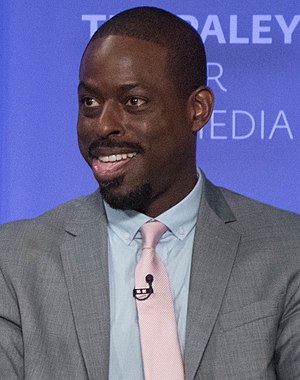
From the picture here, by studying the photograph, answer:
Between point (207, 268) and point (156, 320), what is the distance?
0.16 metres

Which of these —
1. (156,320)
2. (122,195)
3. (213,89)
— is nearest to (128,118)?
(122,195)

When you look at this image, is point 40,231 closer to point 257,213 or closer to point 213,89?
point 257,213

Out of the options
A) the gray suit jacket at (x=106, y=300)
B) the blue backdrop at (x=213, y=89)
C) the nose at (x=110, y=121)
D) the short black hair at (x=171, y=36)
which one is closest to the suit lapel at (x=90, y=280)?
the gray suit jacket at (x=106, y=300)

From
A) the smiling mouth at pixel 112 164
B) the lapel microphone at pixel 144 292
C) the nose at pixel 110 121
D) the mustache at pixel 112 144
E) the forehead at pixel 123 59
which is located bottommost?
the lapel microphone at pixel 144 292

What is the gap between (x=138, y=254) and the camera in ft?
7.41

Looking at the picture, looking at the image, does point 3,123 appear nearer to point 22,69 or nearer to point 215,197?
point 22,69

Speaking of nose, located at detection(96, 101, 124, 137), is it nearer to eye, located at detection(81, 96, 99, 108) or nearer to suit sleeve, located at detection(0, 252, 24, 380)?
eye, located at detection(81, 96, 99, 108)

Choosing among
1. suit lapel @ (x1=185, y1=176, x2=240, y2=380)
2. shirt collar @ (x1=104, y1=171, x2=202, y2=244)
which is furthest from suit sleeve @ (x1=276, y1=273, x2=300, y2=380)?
shirt collar @ (x1=104, y1=171, x2=202, y2=244)

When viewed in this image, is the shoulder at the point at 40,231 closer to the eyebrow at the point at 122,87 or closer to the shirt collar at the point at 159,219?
the shirt collar at the point at 159,219

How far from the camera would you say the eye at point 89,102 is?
2186 mm

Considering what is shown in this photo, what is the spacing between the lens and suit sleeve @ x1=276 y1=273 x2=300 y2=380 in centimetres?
217

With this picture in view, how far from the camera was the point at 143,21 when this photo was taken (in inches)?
88.2

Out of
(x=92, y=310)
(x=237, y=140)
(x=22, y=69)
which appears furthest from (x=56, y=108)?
(x=92, y=310)

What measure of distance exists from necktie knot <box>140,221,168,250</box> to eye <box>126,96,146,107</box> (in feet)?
0.85
